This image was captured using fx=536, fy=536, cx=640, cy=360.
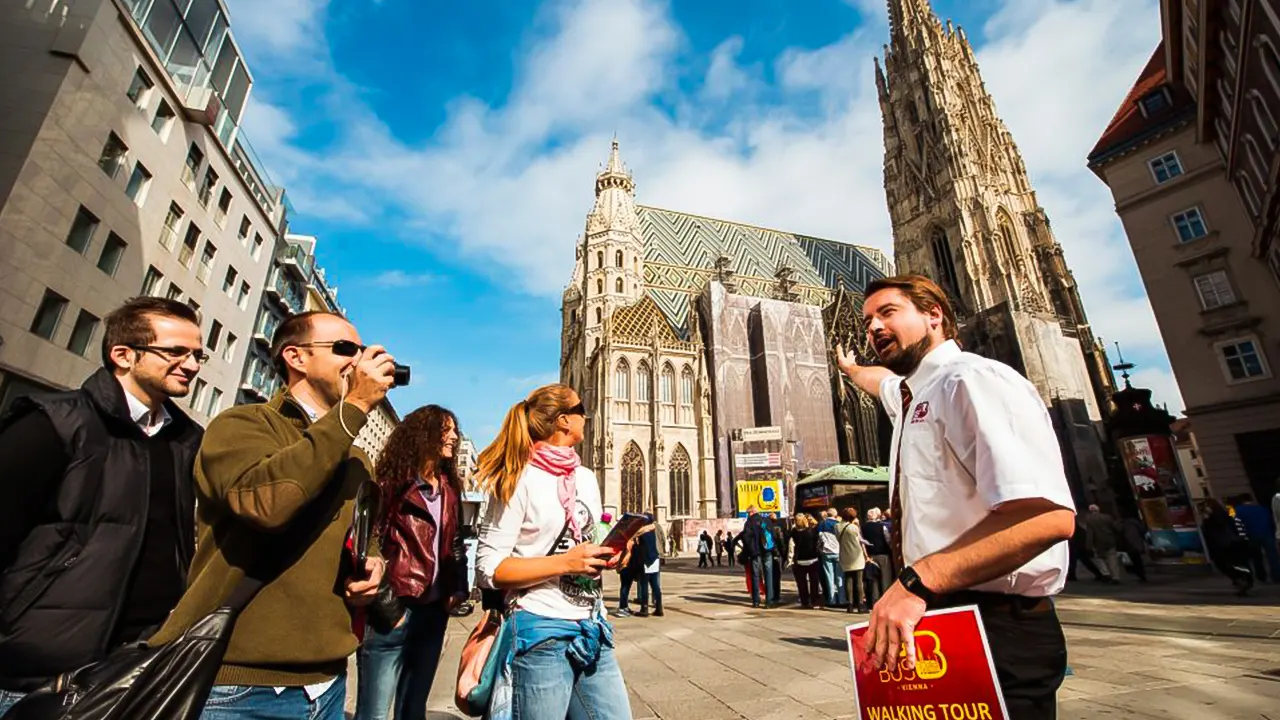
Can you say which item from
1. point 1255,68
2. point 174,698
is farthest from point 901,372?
point 1255,68

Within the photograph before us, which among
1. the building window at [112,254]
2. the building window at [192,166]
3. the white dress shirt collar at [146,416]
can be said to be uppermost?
the building window at [192,166]

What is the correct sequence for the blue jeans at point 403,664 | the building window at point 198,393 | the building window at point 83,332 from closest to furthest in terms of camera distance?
the blue jeans at point 403,664
the building window at point 83,332
the building window at point 198,393

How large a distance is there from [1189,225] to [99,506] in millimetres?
25465

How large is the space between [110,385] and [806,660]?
18.4 ft

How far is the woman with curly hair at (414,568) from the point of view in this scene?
2.66 metres

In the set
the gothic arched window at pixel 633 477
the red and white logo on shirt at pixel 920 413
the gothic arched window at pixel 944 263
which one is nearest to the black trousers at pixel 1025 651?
the red and white logo on shirt at pixel 920 413

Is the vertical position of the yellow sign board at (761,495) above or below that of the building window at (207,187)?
below

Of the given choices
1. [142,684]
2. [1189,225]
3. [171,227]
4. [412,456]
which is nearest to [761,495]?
[1189,225]

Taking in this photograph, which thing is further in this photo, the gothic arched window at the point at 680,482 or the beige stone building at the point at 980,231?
the gothic arched window at the point at 680,482

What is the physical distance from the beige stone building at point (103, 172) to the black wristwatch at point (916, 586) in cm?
1641

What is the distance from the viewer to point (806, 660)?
5.23 meters

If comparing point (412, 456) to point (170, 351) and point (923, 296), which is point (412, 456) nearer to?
point (170, 351)

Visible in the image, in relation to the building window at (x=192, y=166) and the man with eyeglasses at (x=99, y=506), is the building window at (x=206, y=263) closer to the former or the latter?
the building window at (x=192, y=166)

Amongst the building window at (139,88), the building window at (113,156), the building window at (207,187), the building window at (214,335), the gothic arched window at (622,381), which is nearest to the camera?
the building window at (113,156)
